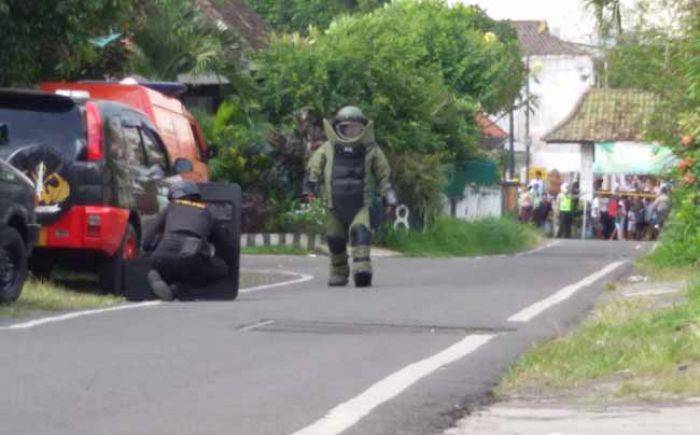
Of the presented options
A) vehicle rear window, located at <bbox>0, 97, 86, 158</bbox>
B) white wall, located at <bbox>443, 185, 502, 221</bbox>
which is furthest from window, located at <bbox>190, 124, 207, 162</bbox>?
white wall, located at <bbox>443, 185, 502, 221</bbox>

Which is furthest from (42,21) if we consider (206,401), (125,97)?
(206,401)

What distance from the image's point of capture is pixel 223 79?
112 ft

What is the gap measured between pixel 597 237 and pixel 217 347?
43.2 meters

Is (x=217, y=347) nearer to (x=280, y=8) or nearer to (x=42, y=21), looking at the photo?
(x=42, y=21)

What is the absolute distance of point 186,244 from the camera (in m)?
16.0

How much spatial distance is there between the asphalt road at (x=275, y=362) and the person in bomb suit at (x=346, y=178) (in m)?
1.43

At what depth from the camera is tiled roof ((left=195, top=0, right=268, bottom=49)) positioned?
1620 inches

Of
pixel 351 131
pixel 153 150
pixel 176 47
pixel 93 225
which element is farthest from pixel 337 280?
pixel 176 47

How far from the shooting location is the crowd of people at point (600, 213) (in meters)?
52.8

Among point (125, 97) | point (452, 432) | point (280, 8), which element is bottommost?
point (452, 432)

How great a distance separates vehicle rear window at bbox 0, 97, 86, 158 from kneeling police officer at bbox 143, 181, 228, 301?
1.04 m

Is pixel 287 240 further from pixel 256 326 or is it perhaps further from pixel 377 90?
pixel 256 326

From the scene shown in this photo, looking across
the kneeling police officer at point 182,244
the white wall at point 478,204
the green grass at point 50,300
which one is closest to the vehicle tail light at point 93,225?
the kneeling police officer at point 182,244

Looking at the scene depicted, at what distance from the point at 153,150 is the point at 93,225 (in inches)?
90.3
